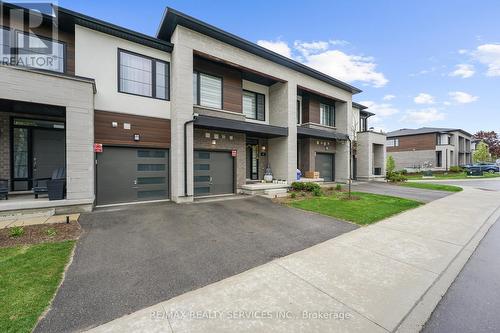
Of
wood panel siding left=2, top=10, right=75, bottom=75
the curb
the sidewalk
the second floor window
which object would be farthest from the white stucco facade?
the curb

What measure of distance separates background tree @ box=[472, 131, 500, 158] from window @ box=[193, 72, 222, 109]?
224 feet

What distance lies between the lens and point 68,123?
753 cm

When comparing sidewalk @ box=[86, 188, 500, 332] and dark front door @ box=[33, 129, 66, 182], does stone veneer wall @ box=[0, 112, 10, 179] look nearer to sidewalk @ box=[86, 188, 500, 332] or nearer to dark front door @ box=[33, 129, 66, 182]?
dark front door @ box=[33, 129, 66, 182]

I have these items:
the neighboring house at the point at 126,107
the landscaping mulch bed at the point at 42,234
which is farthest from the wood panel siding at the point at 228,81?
the landscaping mulch bed at the point at 42,234

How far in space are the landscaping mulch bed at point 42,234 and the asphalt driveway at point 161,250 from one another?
13.6 inches

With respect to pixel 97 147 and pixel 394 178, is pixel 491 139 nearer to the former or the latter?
pixel 394 178

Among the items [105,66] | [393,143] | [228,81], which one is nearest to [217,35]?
[228,81]

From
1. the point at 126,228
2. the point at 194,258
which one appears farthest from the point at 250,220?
the point at 126,228

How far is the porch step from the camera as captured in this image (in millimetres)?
6758

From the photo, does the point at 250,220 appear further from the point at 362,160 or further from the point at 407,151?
the point at 407,151

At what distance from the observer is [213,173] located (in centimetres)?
1181

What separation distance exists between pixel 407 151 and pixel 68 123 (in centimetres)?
4801

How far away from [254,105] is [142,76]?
7.15 meters

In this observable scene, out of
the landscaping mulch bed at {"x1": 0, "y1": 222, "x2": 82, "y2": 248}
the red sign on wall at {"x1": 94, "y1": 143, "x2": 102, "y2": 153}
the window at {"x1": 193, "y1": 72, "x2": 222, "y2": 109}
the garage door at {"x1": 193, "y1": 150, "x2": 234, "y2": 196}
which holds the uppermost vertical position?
the window at {"x1": 193, "y1": 72, "x2": 222, "y2": 109}
